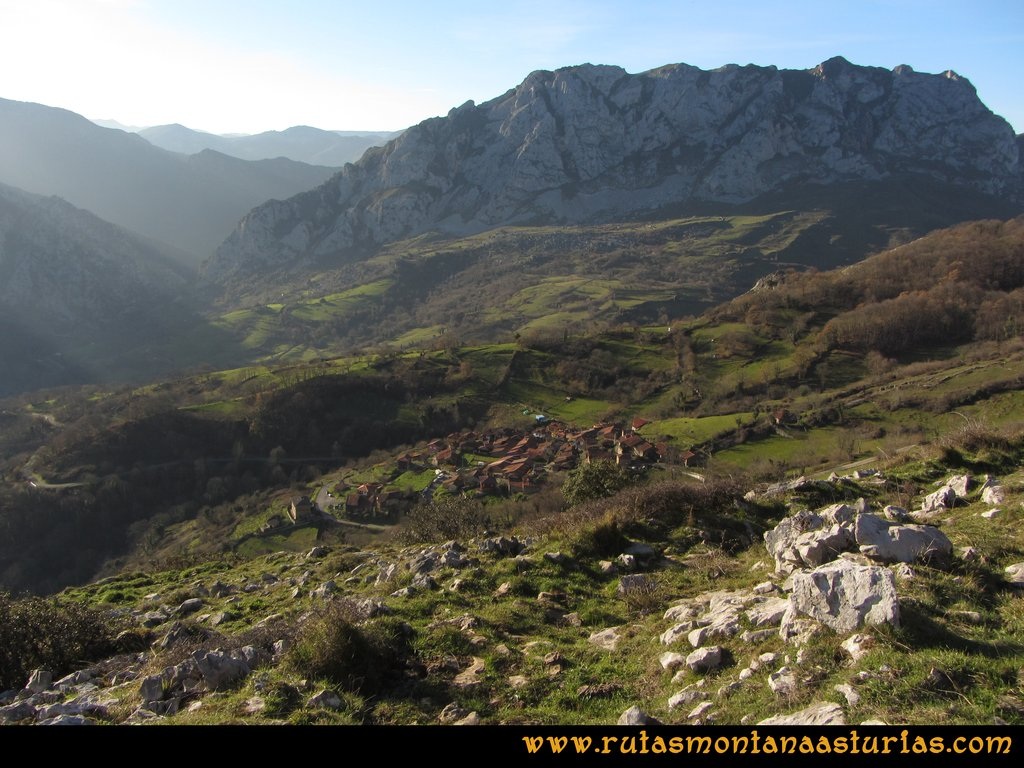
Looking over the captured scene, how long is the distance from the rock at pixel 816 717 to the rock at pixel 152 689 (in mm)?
7685

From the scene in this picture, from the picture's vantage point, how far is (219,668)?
822 centimetres

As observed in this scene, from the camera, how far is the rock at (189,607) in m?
15.0

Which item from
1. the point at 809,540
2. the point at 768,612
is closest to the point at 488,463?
the point at 809,540

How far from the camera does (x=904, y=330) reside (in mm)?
76312

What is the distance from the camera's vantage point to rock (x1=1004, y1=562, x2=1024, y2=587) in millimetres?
7488

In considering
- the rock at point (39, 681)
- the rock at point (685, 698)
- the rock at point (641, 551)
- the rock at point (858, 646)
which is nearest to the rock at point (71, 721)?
the rock at point (39, 681)

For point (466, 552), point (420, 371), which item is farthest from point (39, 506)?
point (466, 552)

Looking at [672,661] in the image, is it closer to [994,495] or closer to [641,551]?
[641,551]

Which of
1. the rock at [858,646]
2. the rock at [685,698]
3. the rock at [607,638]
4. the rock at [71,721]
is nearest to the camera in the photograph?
the rock at [858,646]

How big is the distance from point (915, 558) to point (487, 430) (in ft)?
227

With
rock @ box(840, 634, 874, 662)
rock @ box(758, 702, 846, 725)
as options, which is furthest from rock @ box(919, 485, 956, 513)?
rock @ box(758, 702, 846, 725)

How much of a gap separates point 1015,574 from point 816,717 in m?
4.67

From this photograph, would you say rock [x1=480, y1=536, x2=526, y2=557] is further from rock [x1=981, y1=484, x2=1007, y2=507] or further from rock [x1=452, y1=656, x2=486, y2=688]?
rock [x1=981, y1=484, x2=1007, y2=507]

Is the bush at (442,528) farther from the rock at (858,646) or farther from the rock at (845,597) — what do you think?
the rock at (858,646)
